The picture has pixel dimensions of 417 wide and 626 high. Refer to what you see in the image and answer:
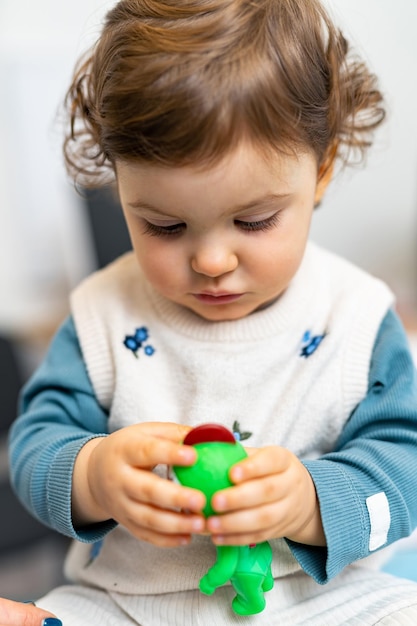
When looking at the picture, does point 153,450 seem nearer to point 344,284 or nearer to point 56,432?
point 56,432

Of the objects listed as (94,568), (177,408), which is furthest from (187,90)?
(94,568)

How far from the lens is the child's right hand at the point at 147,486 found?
0.47 m

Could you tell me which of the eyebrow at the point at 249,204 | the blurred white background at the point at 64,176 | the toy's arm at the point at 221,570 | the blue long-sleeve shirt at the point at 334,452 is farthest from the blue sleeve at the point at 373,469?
the blurred white background at the point at 64,176

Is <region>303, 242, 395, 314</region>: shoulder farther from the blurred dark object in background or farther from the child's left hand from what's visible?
the blurred dark object in background

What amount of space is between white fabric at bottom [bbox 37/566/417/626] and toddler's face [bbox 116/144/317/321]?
0.94 ft

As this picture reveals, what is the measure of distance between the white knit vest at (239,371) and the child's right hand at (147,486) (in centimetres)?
13

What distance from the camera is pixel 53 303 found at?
1.76 metres

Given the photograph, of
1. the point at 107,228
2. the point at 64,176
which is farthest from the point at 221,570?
the point at 64,176

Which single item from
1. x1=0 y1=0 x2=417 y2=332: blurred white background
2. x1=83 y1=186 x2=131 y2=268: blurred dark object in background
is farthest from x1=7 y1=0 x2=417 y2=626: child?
x1=0 y1=0 x2=417 y2=332: blurred white background

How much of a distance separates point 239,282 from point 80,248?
1.12 meters

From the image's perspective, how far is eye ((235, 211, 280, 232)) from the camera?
1.93 feet

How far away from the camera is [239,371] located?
0.71 meters

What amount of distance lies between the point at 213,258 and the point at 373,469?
24cm

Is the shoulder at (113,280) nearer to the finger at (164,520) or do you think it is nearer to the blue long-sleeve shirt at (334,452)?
the blue long-sleeve shirt at (334,452)
